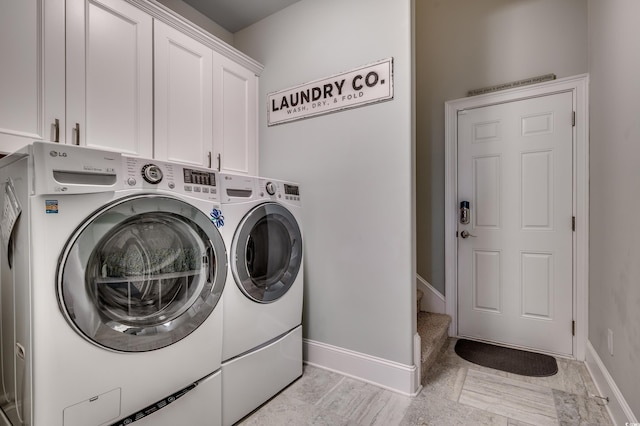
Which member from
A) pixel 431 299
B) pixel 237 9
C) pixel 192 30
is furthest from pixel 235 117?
Answer: pixel 431 299

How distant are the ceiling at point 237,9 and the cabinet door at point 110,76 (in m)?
0.73

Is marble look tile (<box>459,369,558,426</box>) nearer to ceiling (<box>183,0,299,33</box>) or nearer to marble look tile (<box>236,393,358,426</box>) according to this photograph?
marble look tile (<box>236,393,358,426</box>)

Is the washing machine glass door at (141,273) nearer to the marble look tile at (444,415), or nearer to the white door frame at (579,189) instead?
the marble look tile at (444,415)

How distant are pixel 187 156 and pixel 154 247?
859 mm

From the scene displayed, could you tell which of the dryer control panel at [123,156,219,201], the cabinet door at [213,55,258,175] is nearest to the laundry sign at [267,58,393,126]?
the cabinet door at [213,55,258,175]

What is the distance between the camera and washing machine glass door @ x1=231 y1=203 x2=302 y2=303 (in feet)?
5.15

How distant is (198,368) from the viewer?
136cm

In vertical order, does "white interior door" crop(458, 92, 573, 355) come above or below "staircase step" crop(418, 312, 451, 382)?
above

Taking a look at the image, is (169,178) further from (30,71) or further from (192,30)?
(192,30)

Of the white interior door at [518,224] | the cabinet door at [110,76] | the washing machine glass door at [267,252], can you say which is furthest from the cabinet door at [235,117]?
the white interior door at [518,224]

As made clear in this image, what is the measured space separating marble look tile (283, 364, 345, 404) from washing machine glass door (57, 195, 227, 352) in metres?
0.84

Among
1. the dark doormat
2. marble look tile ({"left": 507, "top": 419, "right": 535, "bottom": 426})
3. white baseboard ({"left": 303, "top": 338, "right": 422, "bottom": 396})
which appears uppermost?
white baseboard ({"left": 303, "top": 338, "right": 422, "bottom": 396})

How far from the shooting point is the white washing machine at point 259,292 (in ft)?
4.98

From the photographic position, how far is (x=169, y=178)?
1273mm
